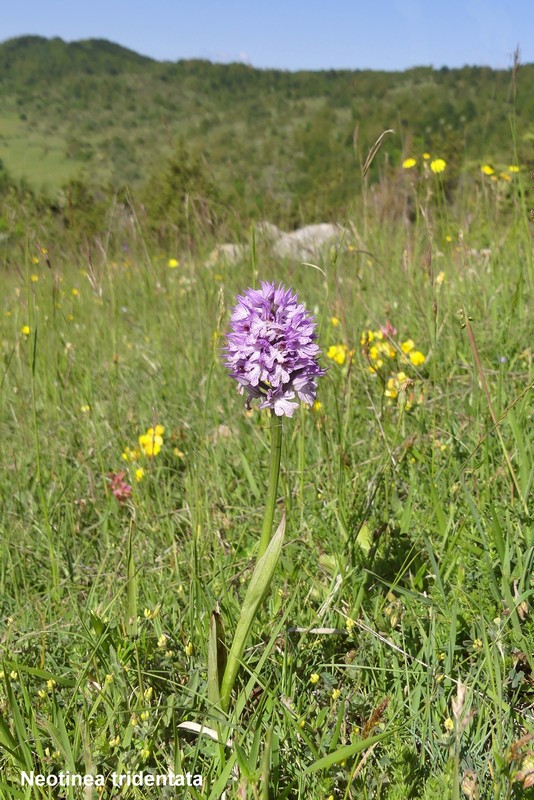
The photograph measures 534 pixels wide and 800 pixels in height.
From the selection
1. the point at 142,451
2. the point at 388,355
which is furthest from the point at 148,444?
the point at 388,355

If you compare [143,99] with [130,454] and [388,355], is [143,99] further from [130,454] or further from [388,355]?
[130,454]

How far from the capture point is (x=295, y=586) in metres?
1.62

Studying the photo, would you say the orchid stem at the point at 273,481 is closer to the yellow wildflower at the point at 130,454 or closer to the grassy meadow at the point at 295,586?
the grassy meadow at the point at 295,586

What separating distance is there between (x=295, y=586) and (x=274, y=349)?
2.44 ft

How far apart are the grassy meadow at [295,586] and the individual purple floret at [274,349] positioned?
0.97 feet

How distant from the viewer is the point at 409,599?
5.07 feet

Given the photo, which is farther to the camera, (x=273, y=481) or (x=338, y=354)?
(x=338, y=354)

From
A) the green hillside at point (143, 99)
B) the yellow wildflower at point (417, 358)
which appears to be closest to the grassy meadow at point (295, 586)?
the yellow wildflower at point (417, 358)

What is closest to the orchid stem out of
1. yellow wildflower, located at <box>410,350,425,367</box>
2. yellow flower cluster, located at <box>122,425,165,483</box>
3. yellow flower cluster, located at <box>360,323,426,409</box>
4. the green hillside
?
yellow flower cluster, located at <box>122,425,165,483</box>

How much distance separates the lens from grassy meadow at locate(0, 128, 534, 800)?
3.90ft

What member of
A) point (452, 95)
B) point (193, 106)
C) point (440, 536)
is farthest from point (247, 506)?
point (193, 106)

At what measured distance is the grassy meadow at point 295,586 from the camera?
1.19m

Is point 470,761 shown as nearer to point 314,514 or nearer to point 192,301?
point 314,514

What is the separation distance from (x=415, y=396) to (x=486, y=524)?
0.71m
